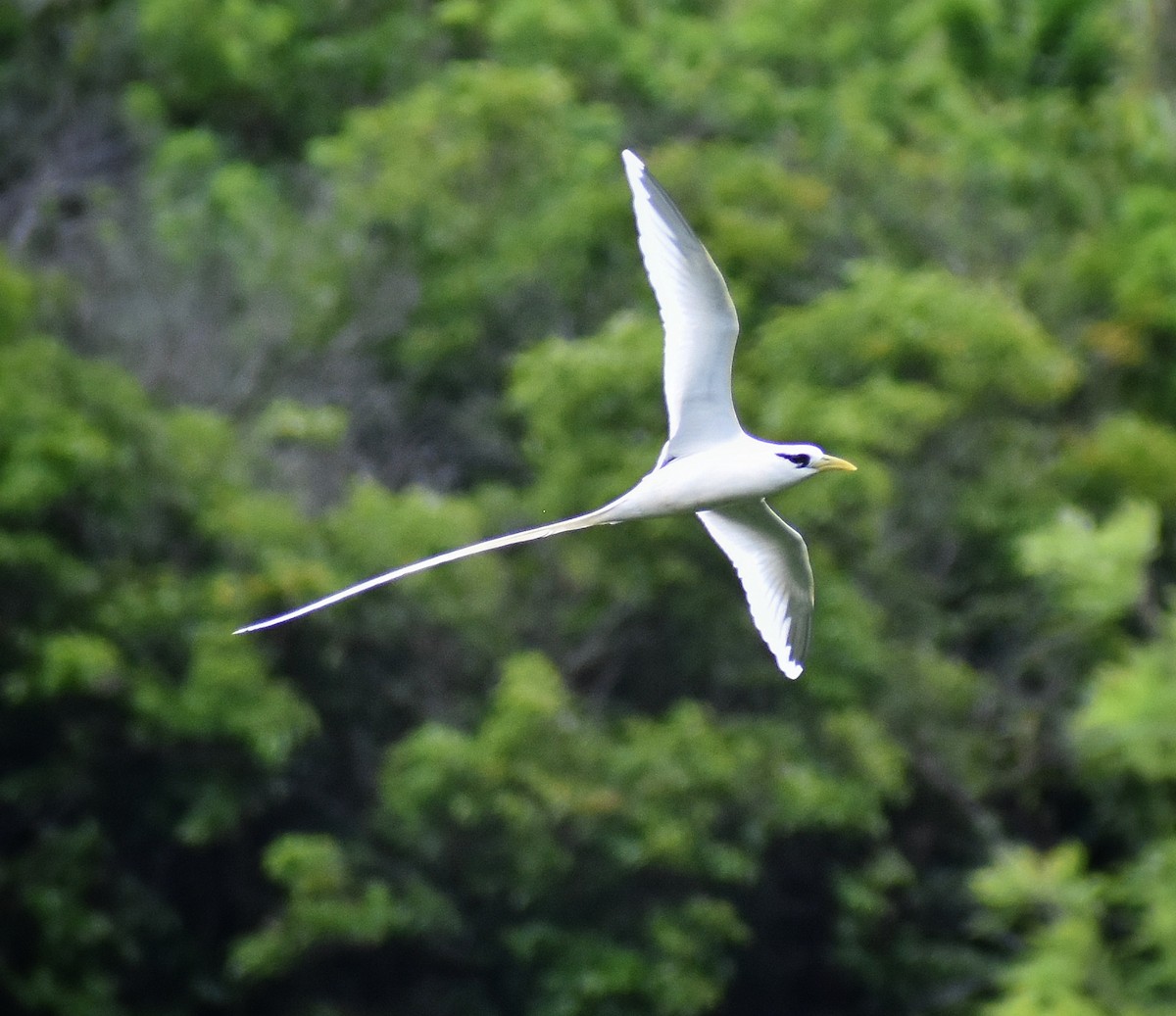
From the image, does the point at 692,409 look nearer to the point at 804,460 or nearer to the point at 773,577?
the point at 804,460

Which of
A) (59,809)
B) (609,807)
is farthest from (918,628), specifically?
(59,809)

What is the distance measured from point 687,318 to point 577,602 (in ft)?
27.5

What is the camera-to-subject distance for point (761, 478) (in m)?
9.09

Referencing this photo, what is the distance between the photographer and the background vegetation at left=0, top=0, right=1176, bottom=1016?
16.2 m

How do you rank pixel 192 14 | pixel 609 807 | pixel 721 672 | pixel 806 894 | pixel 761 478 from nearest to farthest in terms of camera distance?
pixel 761 478 → pixel 609 807 → pixel 721 672 → pixel 806 894 → pixel 192 14

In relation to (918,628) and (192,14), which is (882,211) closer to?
(918,628)

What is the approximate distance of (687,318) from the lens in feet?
29.5

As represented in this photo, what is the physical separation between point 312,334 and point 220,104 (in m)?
6.13

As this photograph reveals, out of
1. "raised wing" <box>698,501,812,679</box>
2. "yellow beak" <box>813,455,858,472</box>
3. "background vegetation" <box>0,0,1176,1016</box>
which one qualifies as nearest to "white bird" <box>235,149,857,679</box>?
"yellow beak" <box>813,455,858,472</box>

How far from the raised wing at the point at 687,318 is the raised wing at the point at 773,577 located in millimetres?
751

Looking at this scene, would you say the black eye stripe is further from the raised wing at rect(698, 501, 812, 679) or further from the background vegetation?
the background vegetation

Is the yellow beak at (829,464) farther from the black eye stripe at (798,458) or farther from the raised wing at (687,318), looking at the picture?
the raised wing at (687,318)

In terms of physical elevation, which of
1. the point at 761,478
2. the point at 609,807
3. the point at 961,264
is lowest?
the point at 609,807

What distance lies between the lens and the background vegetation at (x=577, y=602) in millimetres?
16203
